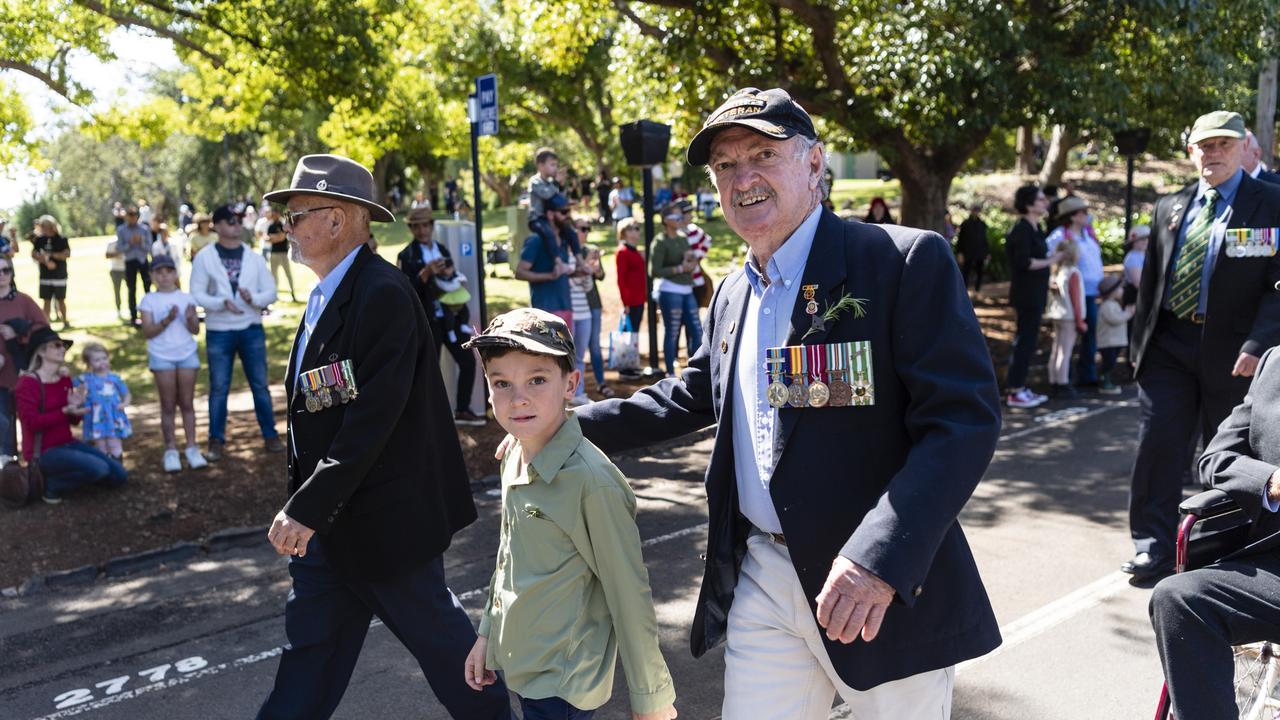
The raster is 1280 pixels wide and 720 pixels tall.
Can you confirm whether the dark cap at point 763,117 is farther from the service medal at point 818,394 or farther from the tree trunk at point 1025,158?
the tree trunk at point 1025,158

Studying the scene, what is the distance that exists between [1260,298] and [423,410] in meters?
4.07

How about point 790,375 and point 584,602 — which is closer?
point 790,375

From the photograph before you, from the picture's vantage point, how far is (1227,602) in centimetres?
315

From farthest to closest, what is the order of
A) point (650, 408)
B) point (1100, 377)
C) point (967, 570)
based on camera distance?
point (1100, 377) < point (650, 408) < point (967, 570)

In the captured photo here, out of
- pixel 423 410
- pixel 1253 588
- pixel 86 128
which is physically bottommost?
pixel 1253 588

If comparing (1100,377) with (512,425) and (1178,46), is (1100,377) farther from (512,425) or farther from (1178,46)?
(512,425)

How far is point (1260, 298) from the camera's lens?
17.7 feet

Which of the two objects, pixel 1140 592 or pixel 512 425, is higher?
pixel 512 425

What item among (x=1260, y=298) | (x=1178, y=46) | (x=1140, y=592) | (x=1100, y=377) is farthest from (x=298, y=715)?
(x=1178, y=46)

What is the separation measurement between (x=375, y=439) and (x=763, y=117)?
1.69 metres

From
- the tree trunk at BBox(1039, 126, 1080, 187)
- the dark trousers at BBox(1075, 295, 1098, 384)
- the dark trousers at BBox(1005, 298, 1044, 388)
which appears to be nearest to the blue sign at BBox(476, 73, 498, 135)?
the dark trousers at BBox(1005, 298, 1044, 388)

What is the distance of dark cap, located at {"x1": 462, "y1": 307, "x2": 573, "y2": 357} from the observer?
2988 mm

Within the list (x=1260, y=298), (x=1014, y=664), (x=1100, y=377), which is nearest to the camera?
(x=1014, y=664)

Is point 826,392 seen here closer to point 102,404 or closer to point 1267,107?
point 102,404
